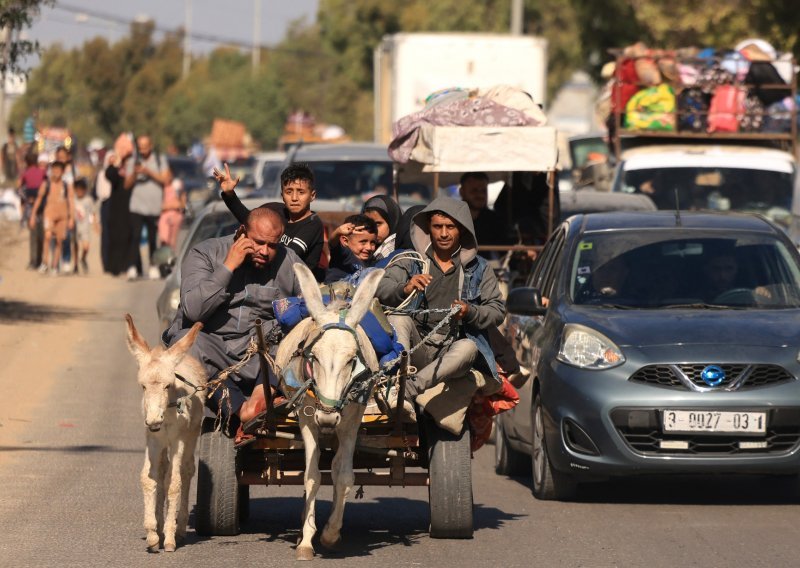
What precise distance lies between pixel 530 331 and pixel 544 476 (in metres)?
1.23

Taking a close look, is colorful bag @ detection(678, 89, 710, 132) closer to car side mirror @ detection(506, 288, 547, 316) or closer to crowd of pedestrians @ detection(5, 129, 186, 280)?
crowd of pedestrians @ detection(5, 129, 186, 280)

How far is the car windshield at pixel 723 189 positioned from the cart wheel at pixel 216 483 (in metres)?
11.4

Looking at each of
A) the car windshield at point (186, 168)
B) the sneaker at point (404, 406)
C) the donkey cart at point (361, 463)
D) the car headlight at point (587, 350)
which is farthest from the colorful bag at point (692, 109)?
the car windshield at point (186, 168)

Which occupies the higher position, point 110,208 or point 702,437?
point 702,437

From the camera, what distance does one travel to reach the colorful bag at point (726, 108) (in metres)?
21.8

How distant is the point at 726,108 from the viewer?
21.9m

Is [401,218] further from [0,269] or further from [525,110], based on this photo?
[0,269]

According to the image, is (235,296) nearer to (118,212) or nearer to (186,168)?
(118,212)

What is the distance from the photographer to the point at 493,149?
1550 centimetres

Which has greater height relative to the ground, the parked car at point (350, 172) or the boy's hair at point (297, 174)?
the boy's hair at point (297, 174)

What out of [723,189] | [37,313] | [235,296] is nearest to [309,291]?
[235,296]

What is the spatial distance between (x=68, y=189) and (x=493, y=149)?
609 inches

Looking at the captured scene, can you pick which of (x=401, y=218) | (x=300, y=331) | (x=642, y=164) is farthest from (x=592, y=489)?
(x=642, y=164)

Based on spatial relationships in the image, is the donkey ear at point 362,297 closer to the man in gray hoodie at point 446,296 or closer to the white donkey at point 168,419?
the man in gray hoodie at point 446,296
